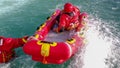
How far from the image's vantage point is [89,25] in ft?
36.3

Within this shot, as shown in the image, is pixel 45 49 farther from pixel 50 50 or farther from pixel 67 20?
pixel 67 20

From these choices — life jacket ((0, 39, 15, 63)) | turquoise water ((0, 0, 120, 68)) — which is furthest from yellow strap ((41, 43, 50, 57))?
life jacket ((0, 39, 15, 63))

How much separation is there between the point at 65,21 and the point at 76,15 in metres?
0.67

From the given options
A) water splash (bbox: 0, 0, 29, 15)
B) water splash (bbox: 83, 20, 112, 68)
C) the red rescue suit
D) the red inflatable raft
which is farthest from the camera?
water splash (bbox: 0, 0, 29, 15)

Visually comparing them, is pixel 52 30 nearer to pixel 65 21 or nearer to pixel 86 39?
pixel 65 21

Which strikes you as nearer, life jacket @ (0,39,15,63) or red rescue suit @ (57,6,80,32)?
life jacket @ (0,39,15,63)

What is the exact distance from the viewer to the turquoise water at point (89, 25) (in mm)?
9156

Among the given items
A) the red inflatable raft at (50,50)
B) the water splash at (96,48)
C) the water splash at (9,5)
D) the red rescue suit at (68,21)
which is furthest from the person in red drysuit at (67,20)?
the water splash at (9,5)

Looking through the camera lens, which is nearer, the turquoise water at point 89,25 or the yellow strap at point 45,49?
the yellow strap at point 45,49

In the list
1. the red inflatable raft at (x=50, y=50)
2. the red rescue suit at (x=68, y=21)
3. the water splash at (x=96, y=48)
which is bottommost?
the water splash at (x=96, y=48)

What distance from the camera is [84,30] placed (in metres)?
9.78

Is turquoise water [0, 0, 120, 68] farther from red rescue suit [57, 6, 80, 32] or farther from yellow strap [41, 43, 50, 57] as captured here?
yellow strap [41, 43, 50, 57]

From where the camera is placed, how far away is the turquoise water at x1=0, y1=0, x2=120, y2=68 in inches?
360

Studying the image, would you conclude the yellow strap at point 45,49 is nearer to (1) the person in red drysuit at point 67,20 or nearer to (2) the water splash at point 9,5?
(1) the person in red drysuit at point 67,20
